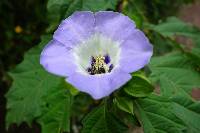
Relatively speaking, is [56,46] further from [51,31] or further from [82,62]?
[51,31]

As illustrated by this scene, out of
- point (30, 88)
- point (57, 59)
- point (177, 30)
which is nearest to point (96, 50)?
point (57, 59)

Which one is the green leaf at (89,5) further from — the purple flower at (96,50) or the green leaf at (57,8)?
the purple flower at (96,50)

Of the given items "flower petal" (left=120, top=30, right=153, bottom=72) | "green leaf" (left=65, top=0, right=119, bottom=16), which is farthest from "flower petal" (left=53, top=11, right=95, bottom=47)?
"green leaf" (left=65, top=0, right=119, bottom=16)

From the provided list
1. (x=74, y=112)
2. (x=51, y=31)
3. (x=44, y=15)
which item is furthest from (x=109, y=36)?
(x=44, y=15)

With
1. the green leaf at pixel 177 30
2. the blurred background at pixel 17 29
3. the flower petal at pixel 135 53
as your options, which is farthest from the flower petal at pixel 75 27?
the blurred background at pixel 17 29

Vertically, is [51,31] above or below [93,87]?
above

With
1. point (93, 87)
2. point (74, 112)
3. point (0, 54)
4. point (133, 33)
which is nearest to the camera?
point (93, 87)
